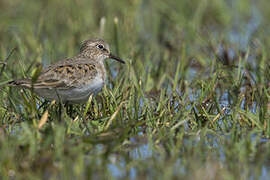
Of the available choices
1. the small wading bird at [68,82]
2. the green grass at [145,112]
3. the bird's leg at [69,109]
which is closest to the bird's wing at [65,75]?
the small wading bird at [68,82]

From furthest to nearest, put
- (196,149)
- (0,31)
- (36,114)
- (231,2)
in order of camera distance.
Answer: (231,2), (0,31), (36,114), (196,149)

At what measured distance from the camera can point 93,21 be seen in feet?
39.5

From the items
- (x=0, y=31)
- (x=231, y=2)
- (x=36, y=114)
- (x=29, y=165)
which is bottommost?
(x=29, y=165)

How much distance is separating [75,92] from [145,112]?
92 centimetres

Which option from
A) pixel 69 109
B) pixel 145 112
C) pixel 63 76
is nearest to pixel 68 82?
pixel 63 76

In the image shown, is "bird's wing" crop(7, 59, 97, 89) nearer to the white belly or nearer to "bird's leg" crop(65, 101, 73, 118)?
the white belly

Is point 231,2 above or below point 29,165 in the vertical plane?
above

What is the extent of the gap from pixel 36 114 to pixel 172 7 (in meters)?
6.91

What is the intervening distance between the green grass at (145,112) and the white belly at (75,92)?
0.48 feet

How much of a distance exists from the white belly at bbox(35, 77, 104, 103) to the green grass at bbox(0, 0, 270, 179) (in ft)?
0.48

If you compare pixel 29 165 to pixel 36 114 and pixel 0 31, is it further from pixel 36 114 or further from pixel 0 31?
pixel 0 31

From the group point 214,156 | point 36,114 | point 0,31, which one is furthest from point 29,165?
point 0,31

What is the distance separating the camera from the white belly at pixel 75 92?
6.71 meters

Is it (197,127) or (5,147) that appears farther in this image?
(197,127)
